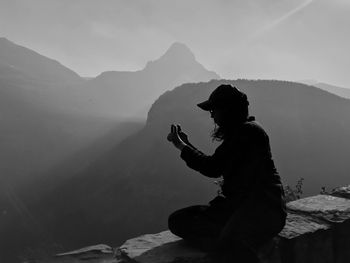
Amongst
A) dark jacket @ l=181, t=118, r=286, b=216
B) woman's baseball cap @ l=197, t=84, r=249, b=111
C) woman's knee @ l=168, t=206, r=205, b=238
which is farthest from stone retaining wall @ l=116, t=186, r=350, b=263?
woman's baseball cap @ l=197, t=84, r=249, b=111

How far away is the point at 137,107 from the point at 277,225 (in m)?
196

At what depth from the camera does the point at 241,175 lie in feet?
9.97

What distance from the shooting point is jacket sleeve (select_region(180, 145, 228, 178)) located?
306cm

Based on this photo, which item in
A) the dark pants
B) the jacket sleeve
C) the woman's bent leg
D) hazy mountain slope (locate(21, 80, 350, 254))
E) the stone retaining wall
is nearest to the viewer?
the dark pants

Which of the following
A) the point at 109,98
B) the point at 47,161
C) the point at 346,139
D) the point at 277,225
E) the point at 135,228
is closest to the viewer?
the point at 277,225

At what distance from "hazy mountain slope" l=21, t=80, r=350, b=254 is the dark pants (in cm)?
4121

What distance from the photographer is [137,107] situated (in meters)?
197

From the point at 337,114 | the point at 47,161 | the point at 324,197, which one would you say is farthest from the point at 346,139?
the point at 47,161

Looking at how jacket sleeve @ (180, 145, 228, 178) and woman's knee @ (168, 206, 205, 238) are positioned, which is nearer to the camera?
jacket sleeve @ (180, 145, 228, 178)

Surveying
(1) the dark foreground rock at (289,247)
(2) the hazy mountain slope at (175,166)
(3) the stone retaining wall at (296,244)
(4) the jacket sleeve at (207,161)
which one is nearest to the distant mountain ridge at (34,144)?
(2) the hazy mountain slope at (175,166)

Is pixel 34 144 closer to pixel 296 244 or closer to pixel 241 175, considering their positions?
pixel 296 244

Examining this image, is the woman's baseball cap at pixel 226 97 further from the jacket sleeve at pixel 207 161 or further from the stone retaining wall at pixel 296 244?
the stone retaining wall at pixel 296 244

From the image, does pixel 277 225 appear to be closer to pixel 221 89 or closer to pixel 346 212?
pixel 221 89

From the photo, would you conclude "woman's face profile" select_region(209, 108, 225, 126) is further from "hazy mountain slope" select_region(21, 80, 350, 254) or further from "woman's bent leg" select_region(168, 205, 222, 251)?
"hazy mountain slope" select_region(21, 80, 350, 254)
